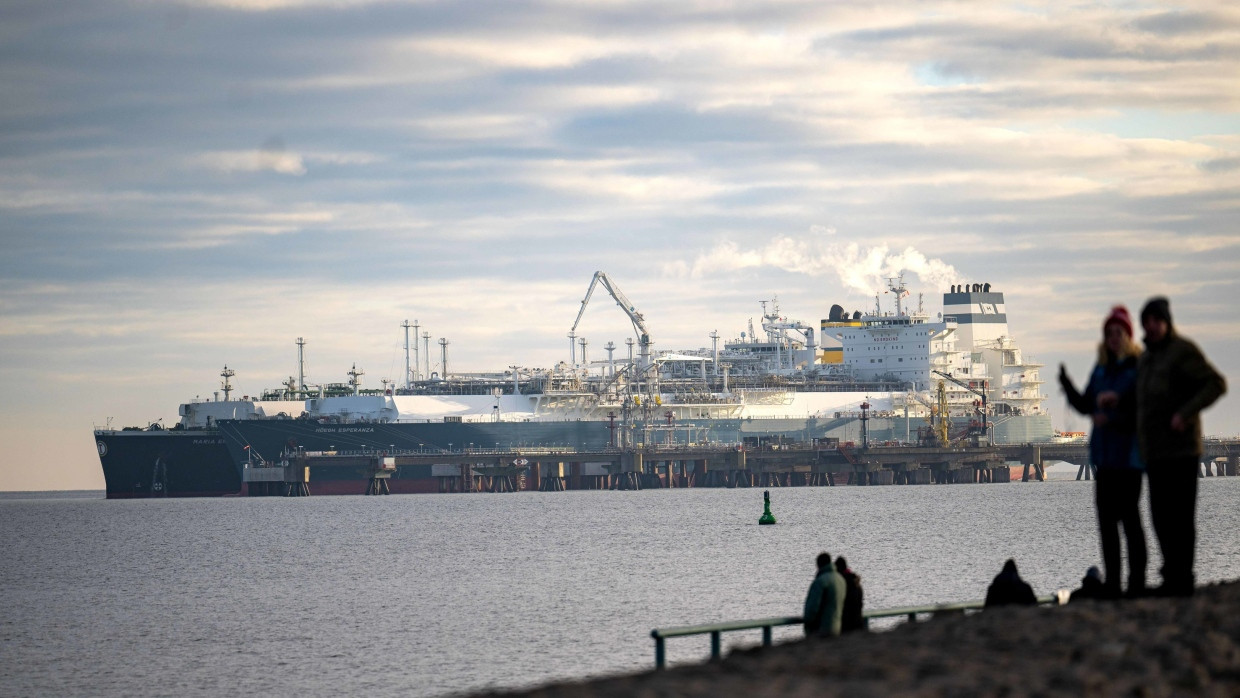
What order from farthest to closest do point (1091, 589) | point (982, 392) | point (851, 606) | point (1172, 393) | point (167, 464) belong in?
point (982, 392) → point (167, 464) → point (851, 606) → point (1091, 589) → point (1172, 393)

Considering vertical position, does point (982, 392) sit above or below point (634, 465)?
above

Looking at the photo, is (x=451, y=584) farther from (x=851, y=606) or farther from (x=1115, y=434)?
(x=1115, y=434)

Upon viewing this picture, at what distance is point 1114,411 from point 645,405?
106 m

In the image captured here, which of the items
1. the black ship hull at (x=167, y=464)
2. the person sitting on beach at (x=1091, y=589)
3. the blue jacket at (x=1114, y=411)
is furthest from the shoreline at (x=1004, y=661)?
the black ship hull at (x=167, y=464)

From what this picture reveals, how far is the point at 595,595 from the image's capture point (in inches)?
1495

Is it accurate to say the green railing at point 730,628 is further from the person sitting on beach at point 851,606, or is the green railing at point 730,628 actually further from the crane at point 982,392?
the crane at point 982,392

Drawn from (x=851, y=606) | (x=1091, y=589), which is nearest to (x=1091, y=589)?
(x=1091, y=589)

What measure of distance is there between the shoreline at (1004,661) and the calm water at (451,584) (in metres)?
14.4

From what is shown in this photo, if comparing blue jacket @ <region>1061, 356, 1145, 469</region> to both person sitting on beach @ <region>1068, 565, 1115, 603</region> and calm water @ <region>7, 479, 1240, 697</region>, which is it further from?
calm water @ <region>7, 479, 1240, 697</region>

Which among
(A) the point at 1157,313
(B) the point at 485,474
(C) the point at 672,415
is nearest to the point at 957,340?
(C) the point at 672,415

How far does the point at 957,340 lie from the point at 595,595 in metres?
101

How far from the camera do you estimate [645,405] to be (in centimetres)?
11725

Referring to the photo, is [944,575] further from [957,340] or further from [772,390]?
[957,340]

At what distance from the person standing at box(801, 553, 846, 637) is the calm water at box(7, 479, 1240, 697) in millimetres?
11027
